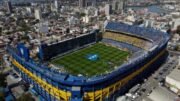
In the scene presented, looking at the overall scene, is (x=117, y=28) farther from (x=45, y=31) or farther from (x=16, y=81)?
(x=16, y=81)

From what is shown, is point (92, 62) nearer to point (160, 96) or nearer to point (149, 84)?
point (149, 84)

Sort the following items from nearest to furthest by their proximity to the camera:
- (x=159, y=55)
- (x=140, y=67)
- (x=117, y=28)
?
(x=140, y=67) → (x=159, y=55) → (x=117, y=28)

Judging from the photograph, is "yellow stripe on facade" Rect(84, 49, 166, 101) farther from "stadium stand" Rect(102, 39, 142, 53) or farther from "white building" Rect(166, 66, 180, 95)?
"stadium stand" Rect(102, 39, 142, 53)

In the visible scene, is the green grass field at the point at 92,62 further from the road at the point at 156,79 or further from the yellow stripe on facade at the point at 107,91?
the road at the point at 156,79

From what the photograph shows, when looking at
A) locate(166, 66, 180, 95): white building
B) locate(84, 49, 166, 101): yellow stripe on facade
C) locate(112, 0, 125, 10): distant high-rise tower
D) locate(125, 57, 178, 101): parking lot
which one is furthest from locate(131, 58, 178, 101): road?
locate(112, 0, 125, 10): distant high-rise tower

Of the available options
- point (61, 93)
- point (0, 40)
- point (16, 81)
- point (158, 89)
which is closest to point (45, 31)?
point (0, 40)

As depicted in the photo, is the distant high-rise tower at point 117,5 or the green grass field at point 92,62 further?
the distant high-rise tower at point 117,5

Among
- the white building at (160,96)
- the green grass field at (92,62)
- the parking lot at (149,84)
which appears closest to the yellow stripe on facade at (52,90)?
the green grass field at (92,62)

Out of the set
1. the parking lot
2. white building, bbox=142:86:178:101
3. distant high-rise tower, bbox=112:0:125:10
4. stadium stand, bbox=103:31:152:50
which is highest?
distant high-rise tower, bbox=112:0:125:10
